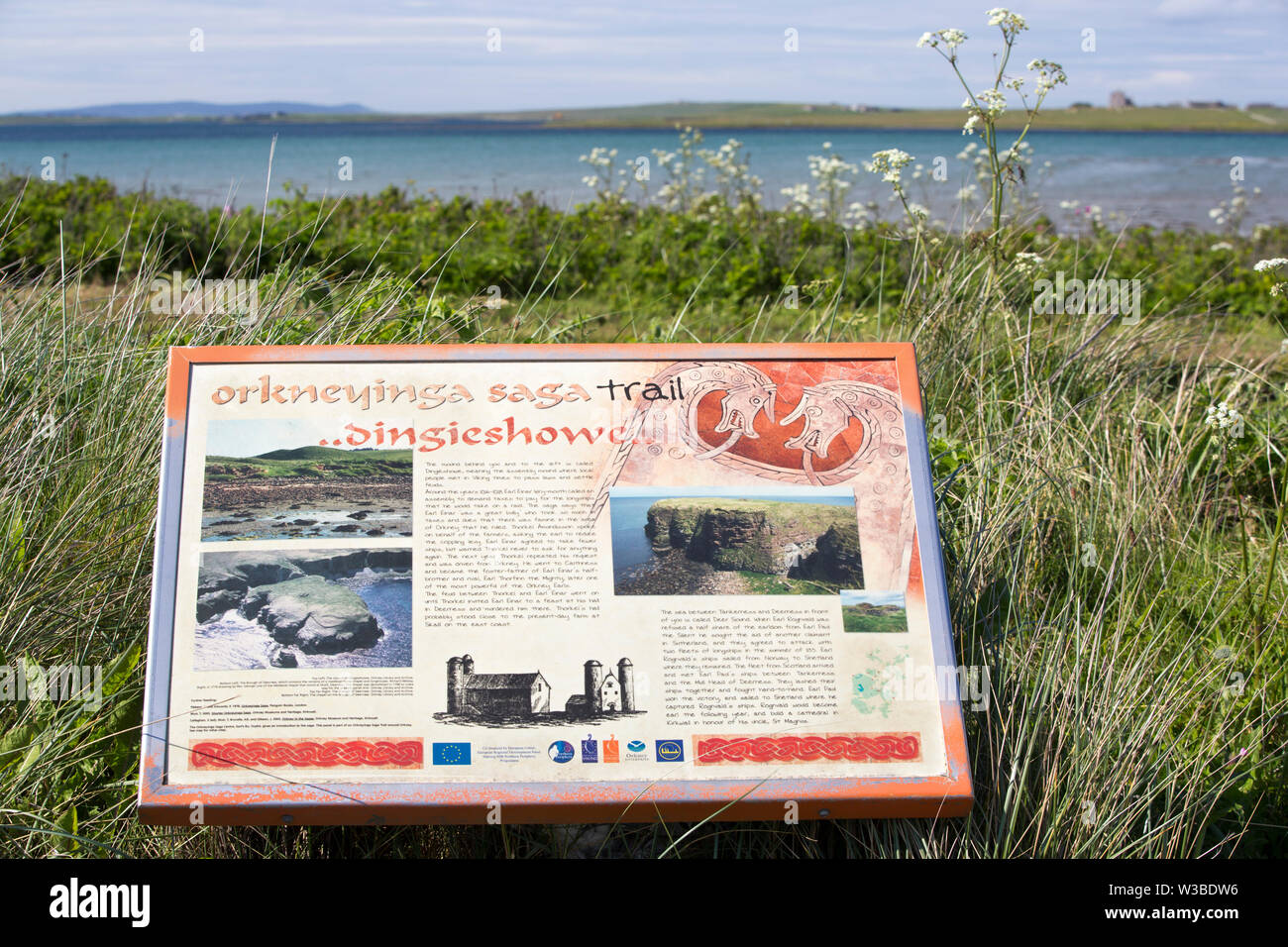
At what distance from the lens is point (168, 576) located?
2270 mm

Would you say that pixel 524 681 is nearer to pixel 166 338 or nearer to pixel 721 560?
pixel 721 560

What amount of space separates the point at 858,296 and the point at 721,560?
504cm

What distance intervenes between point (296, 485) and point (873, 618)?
145cm

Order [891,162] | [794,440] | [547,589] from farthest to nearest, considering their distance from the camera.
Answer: [891,162] → [794,440] → [547,589]

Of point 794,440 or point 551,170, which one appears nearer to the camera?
point 794,440

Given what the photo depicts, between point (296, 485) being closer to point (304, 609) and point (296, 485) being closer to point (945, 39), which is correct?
point (304, 609)

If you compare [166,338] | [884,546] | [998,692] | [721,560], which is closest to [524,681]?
[721,560]

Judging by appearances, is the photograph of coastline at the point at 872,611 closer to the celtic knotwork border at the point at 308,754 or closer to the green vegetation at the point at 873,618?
the green vegetation at the point at 873,618

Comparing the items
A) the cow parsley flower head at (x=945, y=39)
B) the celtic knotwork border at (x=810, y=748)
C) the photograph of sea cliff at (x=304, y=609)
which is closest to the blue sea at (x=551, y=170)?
the cow parsley flower head at (x=945, y=39)

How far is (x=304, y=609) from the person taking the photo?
89.6 inches

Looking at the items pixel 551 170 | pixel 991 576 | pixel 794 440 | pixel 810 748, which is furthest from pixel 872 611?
pixel 551 170

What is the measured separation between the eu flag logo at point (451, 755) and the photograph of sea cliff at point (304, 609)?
8.3 inches

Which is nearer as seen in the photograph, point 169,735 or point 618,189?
point 169,735

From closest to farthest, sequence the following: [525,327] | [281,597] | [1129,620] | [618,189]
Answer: [281,597], [1129,620], [525,327], [618,189]
